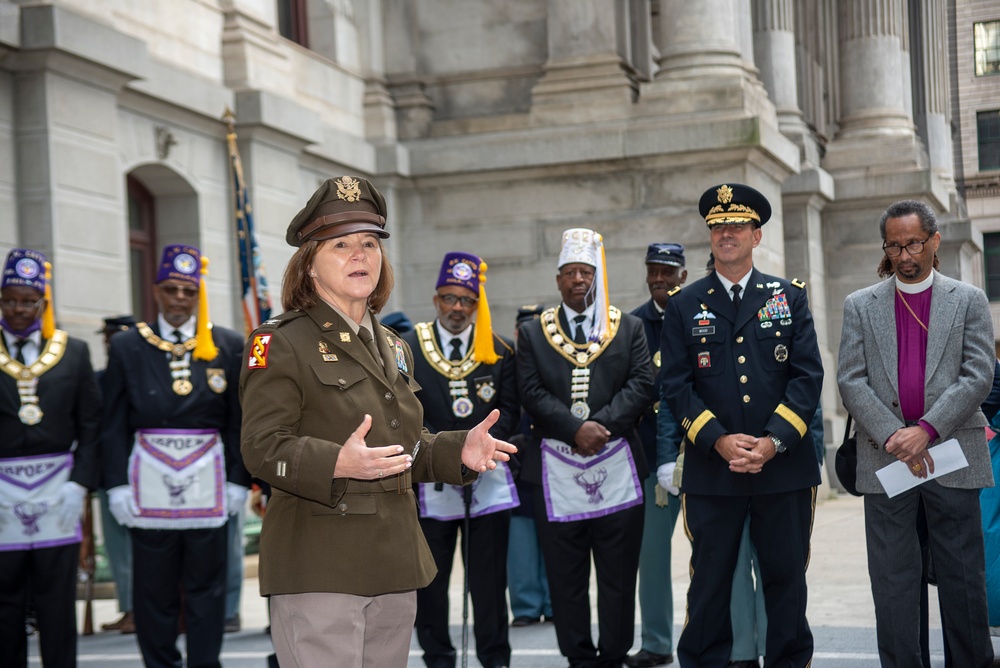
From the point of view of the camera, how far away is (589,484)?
6895 mm

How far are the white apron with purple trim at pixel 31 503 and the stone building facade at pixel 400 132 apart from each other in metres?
2.86

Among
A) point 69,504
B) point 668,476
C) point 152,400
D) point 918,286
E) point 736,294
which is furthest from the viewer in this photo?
point 69,504

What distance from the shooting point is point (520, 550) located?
355 inches

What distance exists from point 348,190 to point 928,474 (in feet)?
10.3

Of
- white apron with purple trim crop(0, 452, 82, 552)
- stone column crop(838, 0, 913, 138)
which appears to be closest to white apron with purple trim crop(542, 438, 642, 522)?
white apron with purple trim crop(0, 452, 82, 552)

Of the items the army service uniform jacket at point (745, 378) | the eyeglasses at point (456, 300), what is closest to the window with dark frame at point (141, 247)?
the eyeglasses at point (456, 300)

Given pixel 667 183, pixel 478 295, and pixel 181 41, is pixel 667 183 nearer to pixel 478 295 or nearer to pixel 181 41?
pixel 181 41

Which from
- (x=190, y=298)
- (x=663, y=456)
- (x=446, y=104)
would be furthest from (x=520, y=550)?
(x=446, y=104)

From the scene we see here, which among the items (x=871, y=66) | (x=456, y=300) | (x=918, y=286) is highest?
(x=871, y=66)

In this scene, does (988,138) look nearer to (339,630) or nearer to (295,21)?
(295,21)

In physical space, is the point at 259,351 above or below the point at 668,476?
above

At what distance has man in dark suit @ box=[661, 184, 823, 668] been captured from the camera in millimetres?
5988

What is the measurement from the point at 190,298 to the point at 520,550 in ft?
10.1

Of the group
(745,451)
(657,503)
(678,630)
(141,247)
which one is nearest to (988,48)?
(141,247)
